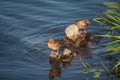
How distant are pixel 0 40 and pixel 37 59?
56.7 inches

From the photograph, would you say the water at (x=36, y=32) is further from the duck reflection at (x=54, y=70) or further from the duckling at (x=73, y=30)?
the duckling at (x=73, y=30)

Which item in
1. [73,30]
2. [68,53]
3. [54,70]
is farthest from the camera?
[73,30]

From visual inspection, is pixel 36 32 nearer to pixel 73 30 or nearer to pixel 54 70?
pixel 73 30

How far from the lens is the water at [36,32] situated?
6.62 metres

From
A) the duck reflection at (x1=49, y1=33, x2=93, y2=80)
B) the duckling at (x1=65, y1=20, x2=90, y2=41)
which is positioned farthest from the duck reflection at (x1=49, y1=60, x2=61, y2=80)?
the duckling at (x1=65, y1=20, x2=90, y2=41)

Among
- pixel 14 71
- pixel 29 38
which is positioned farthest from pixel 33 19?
pixel 14 71

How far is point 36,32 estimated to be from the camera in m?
8.41

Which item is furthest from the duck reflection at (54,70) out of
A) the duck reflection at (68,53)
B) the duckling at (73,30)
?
the duckling at (73,30)

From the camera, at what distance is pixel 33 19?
9.21 meters

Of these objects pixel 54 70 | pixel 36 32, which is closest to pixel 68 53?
pixel 54 70

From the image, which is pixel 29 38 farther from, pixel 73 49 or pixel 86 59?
pixel 86 59

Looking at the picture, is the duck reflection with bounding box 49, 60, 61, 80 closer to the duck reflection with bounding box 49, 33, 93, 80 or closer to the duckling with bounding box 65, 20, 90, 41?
the duck reflection with bounding box 49, 33, 93, 80

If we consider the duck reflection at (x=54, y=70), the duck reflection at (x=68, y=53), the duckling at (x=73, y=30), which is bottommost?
the duck reflection at (x=54, y=70)

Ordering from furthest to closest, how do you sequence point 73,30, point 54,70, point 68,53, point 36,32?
point 36,32 < point 73,30 < point 68,53 < point 54,70
